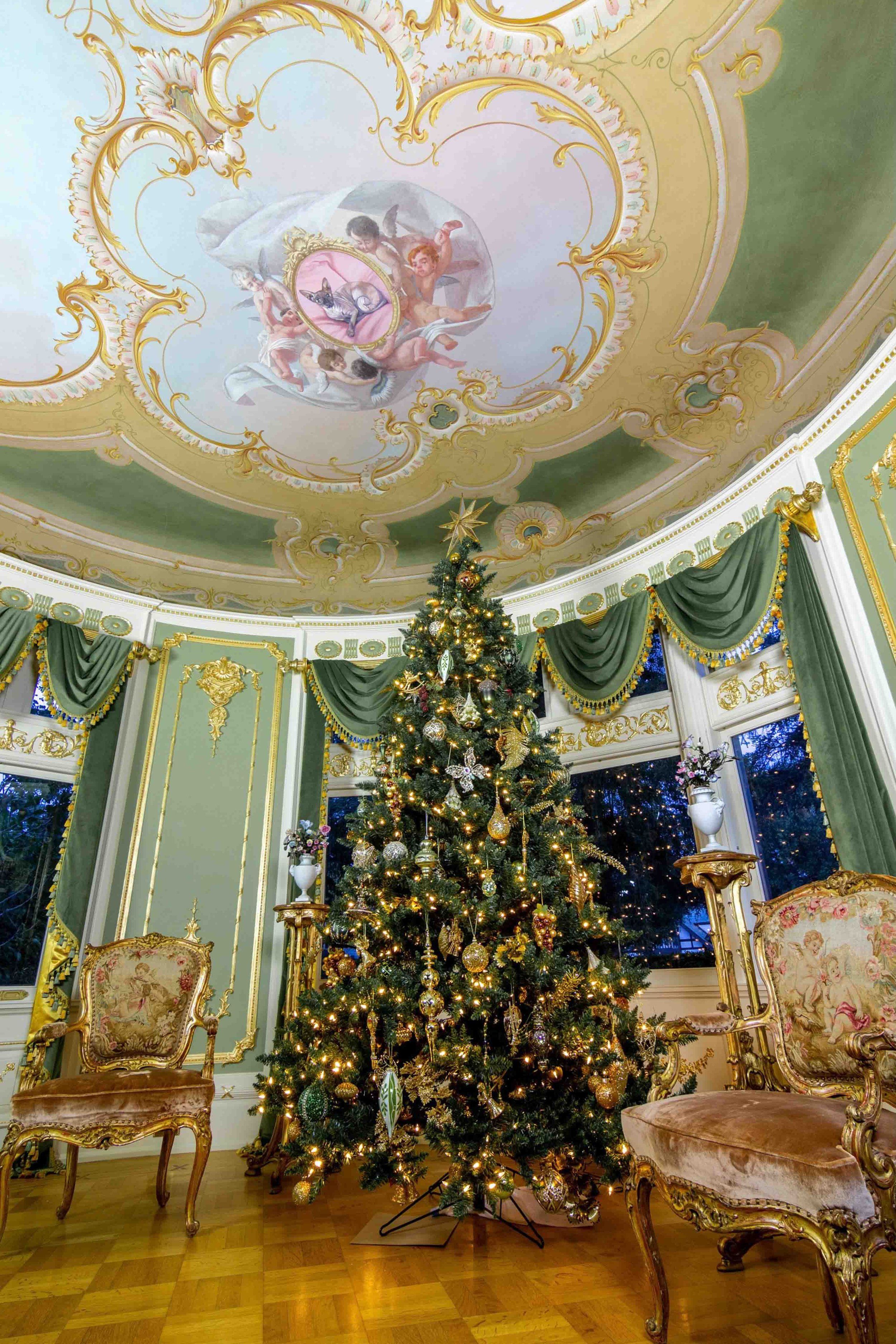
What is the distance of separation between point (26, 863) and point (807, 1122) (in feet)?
16.4

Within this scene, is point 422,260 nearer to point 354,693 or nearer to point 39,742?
point 354,693

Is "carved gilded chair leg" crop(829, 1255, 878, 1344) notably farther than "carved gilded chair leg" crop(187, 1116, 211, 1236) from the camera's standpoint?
No

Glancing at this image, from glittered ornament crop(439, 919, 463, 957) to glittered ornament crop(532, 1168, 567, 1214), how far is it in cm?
86

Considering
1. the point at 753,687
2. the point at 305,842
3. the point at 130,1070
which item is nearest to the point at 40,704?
the point at 305,842

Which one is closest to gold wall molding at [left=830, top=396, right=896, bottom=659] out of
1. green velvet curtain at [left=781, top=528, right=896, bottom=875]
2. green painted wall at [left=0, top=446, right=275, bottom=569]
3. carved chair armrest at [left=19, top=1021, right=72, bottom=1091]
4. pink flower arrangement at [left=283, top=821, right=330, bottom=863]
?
green velvet curtain at [left=781, top=528, right=896, bottom=875]

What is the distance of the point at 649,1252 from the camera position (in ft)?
6.12

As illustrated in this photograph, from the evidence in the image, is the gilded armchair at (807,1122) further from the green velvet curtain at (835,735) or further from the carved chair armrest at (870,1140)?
the green velvet curtain at (835,735)

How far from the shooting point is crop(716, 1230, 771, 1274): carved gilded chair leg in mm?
2230

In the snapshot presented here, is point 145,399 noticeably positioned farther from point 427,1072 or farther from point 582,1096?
point 582,1096

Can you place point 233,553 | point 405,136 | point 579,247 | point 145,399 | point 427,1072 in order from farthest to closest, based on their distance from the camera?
point 233,553 → point 145,399 → point 579,247 → point 405,136 → point 427,1072

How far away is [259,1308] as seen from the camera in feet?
6.71

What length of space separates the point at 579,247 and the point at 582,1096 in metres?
4.39

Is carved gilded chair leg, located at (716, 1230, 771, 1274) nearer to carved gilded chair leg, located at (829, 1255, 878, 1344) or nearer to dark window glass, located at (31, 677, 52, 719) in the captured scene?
carved gilded chair leg, located at (829, 1255, 878, 1344)

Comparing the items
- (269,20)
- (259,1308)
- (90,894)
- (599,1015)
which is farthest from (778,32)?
(90,894)
